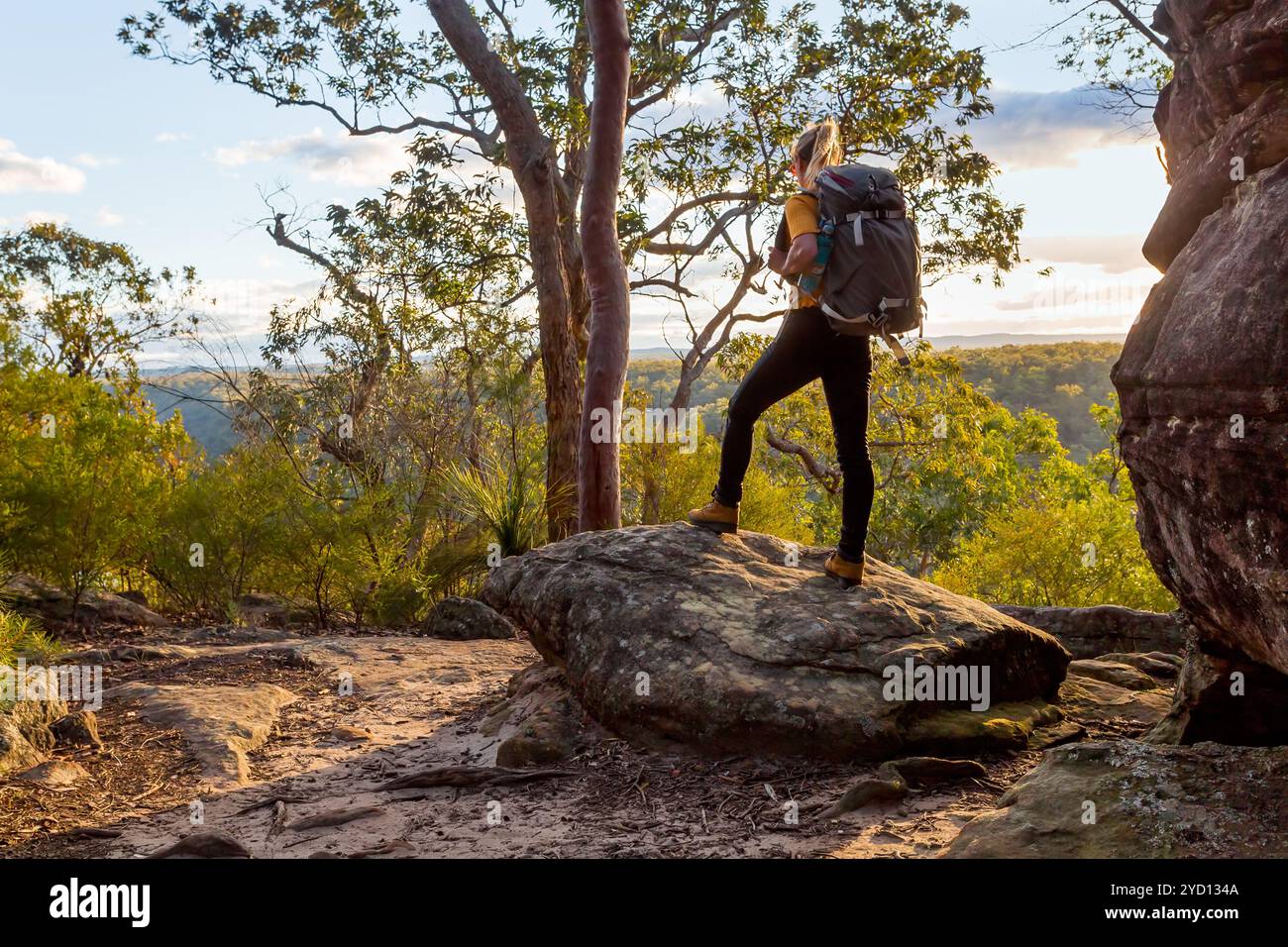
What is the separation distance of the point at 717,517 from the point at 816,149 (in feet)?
6.47

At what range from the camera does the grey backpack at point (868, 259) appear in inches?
167

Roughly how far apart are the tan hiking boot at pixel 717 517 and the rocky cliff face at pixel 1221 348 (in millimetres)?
2164

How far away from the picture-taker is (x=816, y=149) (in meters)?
4.57

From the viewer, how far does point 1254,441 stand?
2.87 meters

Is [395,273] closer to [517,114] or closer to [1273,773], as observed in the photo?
[517,114]

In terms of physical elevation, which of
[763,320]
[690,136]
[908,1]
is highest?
[908,1]

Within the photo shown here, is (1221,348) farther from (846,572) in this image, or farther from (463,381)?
(463,381)

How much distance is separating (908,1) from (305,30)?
30.2 ft

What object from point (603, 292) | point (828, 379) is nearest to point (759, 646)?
point (828, 379)

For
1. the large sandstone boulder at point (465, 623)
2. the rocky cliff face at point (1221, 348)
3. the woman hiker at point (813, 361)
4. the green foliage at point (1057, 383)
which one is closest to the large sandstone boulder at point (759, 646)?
the woman hiker at point (813, 361)

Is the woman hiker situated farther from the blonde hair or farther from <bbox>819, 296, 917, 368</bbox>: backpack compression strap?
<bbox>819, 296, 917, 368</bbox>: backpack compression strap

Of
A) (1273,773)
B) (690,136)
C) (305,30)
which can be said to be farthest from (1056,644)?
(305,30)

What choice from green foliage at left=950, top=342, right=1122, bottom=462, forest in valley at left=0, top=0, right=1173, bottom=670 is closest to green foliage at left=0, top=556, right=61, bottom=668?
forest in valley at left=0, top=0, right=1173, bottom=670

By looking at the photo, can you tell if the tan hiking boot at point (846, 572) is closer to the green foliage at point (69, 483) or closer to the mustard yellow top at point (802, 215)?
the mustard yellow top at point (802, 215)
